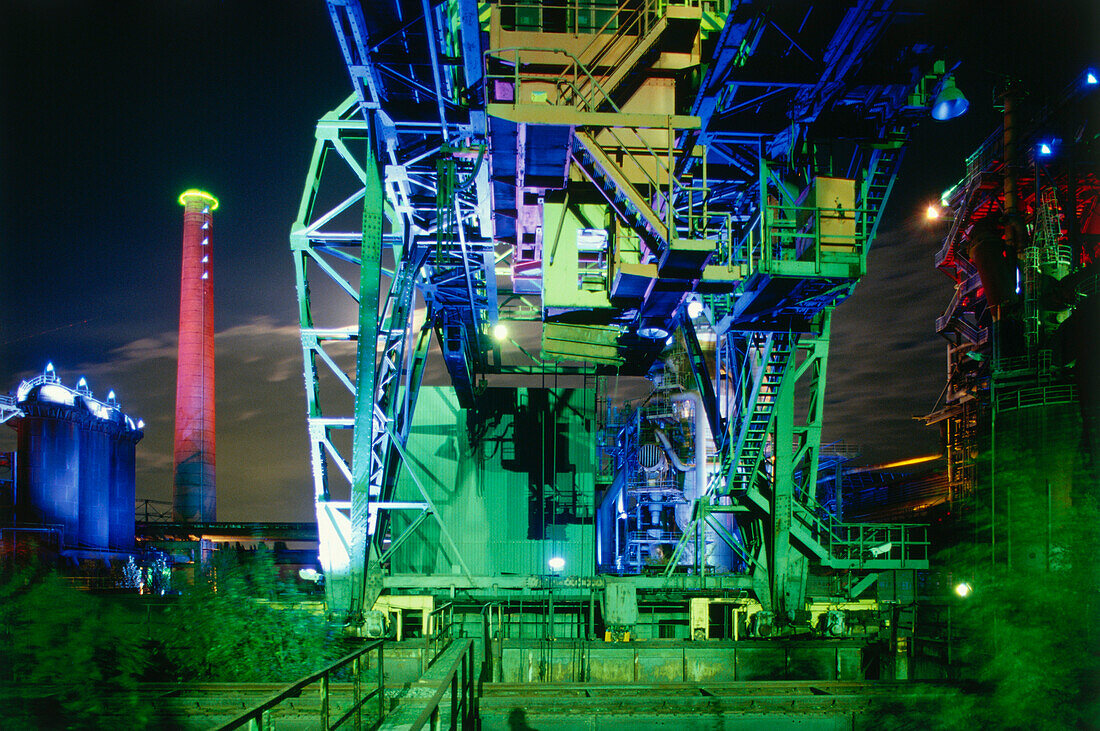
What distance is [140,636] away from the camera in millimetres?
10766

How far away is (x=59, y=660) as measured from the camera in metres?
8.41

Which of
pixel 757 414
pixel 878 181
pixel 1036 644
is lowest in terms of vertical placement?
pixel 1036 644

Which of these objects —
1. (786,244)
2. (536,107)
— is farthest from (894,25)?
(536,107)

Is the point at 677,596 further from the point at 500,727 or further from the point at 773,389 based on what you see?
the point at 500,727

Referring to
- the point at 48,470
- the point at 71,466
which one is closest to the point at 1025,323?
the point at 71,466

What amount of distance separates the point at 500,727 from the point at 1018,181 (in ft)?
110

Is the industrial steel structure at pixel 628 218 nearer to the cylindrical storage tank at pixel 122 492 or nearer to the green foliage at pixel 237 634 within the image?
the green foliage at pixel 237 634

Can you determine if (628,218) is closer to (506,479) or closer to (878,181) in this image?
(878,181)

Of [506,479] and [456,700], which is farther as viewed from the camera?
[506,479]

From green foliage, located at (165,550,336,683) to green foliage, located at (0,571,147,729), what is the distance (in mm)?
2054

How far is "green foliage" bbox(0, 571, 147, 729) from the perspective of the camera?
769 centimetres

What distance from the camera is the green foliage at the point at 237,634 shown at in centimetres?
1161

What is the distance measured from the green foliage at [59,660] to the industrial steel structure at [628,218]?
5.01 metres

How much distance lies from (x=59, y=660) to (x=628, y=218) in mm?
8998
